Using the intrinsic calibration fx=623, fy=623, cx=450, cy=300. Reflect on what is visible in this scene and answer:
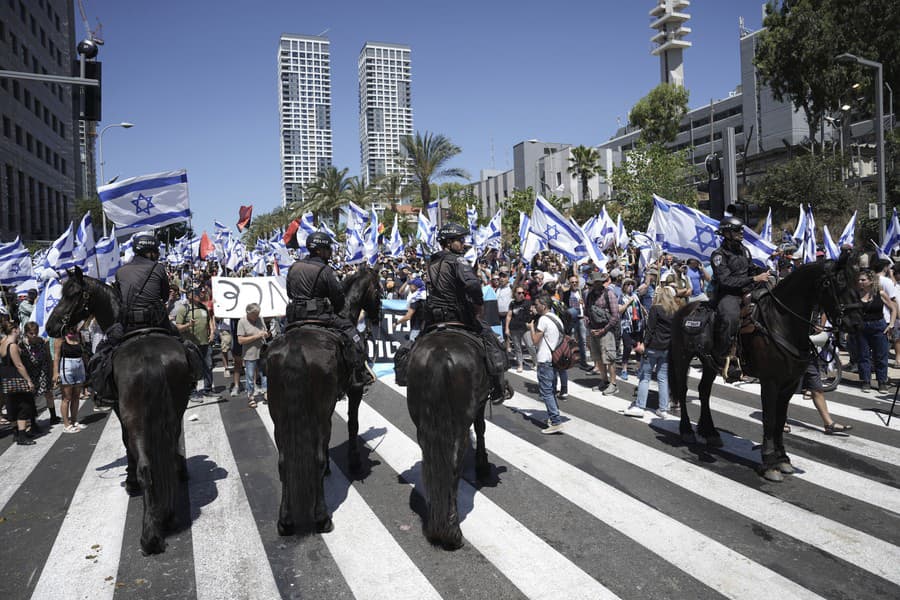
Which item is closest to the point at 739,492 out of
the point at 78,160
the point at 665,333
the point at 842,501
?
the point at 842,501

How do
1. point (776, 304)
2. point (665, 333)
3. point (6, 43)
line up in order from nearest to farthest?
point (776, 304), point (665, 333), point (6, 43)

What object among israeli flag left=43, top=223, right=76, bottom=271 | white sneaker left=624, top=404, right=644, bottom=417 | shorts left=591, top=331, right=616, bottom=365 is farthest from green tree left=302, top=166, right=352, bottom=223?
white sneaker left=624, top=404, right=644, bottom=417

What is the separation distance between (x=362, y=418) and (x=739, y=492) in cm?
581

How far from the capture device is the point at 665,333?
970 centimetres

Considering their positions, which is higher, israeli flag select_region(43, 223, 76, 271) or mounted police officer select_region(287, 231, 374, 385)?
israeli flag select_region(43, 223, 76, 271)

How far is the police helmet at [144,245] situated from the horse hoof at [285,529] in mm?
3306

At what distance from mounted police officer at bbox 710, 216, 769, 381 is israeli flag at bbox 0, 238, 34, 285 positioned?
16597 millimetres

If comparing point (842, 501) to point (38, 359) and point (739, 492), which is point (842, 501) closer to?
point (739, 492)

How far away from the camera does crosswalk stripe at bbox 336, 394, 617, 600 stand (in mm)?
4684

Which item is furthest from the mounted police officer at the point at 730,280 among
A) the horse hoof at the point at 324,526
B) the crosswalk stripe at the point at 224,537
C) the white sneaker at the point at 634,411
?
the crosswalk stripe at the point at 224,537

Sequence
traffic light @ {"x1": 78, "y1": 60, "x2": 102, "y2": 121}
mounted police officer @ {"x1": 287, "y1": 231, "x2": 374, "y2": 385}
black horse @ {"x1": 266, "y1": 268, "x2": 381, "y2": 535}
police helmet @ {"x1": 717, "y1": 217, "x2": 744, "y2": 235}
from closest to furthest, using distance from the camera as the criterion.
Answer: black horse @ {"x1": 266, "y1": 268, "x2": 381, "y2": 535}
mounted police officer @ {"x1": 287, "y1": 231, "x2": 374, "y2": 385}
police helmet @ {"x1": 717, "y1": 217, "x2": 744, "y2": 235}
traffic light @ {"x1": 78, "y1": 60, "x2": 102, "y2": 121}

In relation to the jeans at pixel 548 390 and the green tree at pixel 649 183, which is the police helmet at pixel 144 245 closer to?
the jeans at pixel 548 390

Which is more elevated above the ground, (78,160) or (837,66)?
(78,160)

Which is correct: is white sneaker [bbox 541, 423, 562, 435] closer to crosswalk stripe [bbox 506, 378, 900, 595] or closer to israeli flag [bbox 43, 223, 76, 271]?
crosswalk stripe [bbox 506, 378, 900, 595]
